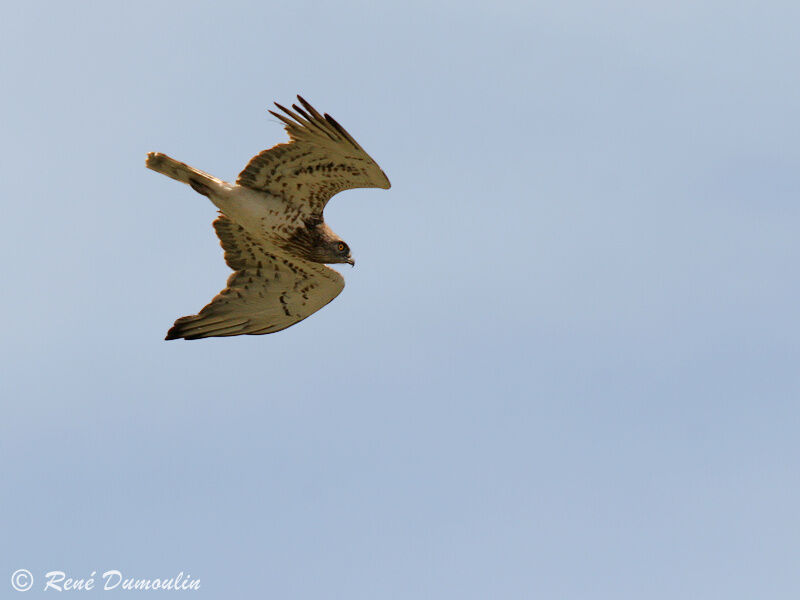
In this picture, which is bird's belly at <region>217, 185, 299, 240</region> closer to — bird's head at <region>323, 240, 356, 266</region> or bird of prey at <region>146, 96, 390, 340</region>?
bird of prey at <region>146, 96, 390, 340</region>

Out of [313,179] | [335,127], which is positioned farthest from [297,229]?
[335,127]

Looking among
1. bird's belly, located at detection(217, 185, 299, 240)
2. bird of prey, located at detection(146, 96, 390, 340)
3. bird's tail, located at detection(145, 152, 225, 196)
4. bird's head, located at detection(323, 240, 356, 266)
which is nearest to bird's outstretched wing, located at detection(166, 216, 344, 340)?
bird of prey, located at detection(146, 96, 390, 340)

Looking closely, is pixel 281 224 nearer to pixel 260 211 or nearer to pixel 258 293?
pixel 260 211

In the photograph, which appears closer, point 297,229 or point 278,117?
point 278,117

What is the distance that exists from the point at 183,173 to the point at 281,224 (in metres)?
1.43

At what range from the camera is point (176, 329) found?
17.4 m

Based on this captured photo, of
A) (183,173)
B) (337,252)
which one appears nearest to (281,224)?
(337,252)

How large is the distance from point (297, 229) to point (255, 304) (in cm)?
163

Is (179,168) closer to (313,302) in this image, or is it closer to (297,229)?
(297,229)

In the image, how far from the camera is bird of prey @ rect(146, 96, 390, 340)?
52.0 feet

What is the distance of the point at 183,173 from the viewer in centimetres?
1623

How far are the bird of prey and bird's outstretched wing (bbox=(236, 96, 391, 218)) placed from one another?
0.01 meters

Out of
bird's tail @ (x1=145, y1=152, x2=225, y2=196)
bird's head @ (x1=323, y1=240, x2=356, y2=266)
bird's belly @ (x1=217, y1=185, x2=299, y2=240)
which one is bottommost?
bird's head @ (x1=323, y1=240, x2=356, y2=266)

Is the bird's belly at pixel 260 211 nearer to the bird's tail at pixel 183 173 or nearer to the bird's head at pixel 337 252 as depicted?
the bird's tail at pixel 183 173
